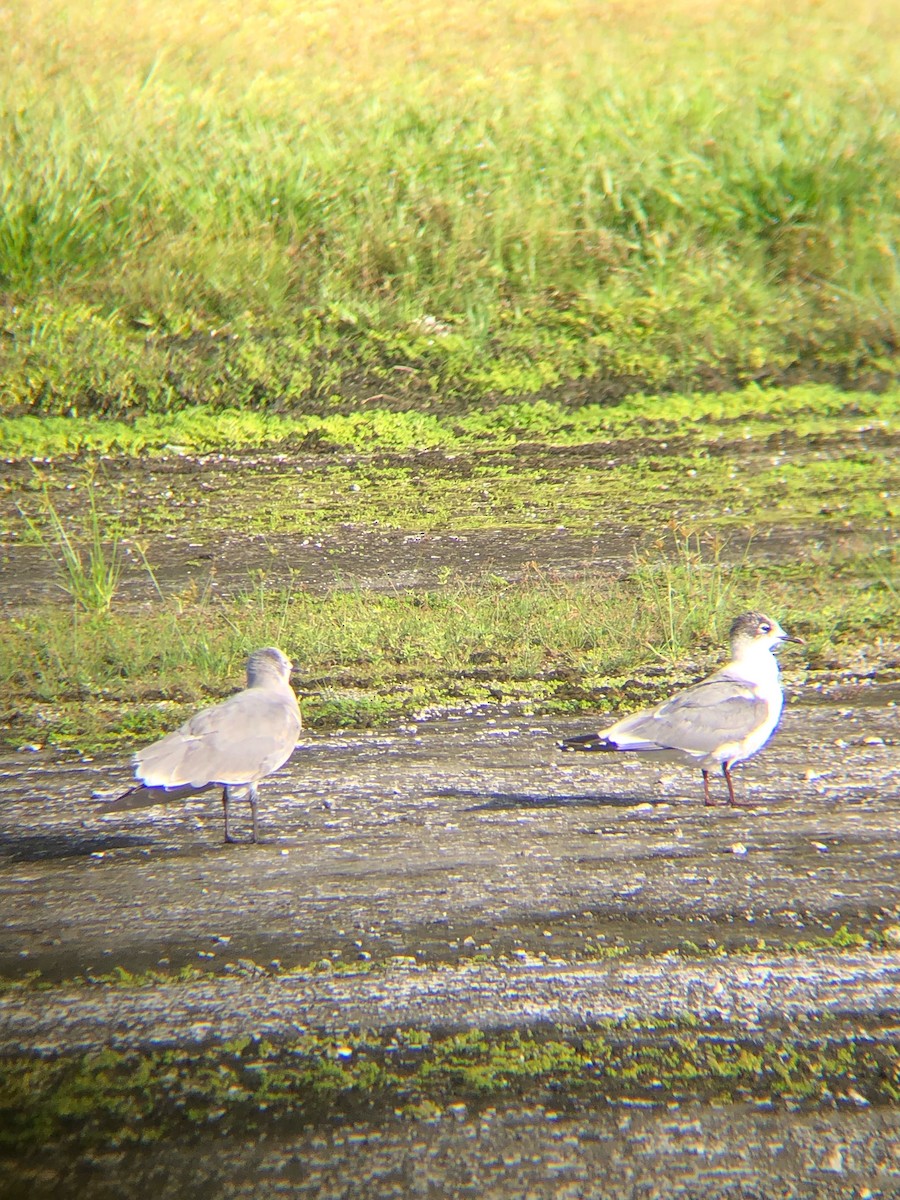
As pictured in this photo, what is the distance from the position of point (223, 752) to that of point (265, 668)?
2.29 feet

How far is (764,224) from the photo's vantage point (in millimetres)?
12336

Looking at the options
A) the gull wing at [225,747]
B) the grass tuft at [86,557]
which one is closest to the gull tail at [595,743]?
the gull wing at [225,747]

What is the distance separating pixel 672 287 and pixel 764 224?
4.51 feet

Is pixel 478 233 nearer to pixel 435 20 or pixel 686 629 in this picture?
pixel 435 20

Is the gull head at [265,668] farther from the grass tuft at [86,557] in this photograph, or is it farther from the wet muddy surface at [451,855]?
the grass tuft at [86,557]

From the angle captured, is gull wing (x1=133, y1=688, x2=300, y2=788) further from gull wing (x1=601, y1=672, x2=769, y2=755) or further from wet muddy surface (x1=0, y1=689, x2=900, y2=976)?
gull wing (x1=601, y1=672, x2=769, y2=755)

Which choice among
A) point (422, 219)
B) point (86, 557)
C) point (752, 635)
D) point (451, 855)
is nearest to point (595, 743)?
point (451, 855)

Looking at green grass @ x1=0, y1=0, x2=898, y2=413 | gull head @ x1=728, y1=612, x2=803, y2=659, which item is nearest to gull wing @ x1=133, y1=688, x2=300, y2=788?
gull head @ x1=728, y1=612, x2=803, y2=659

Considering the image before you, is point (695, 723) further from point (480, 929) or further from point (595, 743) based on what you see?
point (480, 929)

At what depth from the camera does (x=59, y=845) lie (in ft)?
16.0

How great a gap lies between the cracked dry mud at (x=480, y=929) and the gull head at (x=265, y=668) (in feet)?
1.62

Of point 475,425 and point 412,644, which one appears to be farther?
point 475,425

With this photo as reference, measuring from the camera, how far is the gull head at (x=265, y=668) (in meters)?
5.27

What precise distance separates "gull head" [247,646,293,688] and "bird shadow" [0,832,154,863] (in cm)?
79
